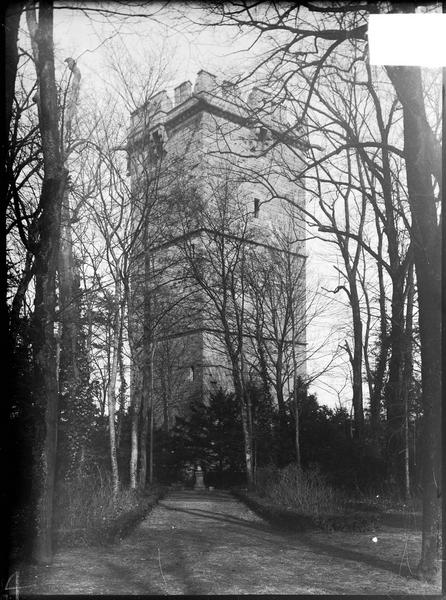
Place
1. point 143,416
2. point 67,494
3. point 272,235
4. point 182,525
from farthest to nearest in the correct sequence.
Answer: point 272,235 → point 143,416 → point 182,525 → point 67,494

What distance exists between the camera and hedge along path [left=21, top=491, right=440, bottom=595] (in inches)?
227

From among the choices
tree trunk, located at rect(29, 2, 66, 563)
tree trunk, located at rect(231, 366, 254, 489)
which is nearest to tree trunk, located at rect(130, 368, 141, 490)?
tree trunk, located at rect(231, 366, 254, 489)

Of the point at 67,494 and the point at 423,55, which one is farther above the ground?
the point at 423,55

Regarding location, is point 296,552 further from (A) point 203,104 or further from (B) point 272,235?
(B) point 272,235

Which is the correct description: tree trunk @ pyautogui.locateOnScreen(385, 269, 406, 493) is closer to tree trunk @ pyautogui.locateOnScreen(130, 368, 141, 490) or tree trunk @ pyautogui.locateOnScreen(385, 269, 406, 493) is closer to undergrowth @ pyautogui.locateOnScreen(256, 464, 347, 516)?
undergrowth @ pyautogui.locateOnScreen(256, 464, 347, 516)

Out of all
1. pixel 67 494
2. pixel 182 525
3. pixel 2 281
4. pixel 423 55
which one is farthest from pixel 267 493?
pixel 423 55

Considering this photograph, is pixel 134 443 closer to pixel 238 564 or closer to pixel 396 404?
pixel 396 404

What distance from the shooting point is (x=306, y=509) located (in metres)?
11.0

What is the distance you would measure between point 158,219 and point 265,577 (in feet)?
35.5

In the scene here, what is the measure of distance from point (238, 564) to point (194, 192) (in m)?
12.7

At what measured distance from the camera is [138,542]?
27.7 feet

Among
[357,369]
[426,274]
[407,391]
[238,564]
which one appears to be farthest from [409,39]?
[357,369]

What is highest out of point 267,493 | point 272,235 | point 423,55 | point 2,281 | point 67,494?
point 272,235

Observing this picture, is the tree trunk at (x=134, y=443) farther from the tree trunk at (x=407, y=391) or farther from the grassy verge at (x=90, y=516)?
the tree trunk at (x=407, y=391)
